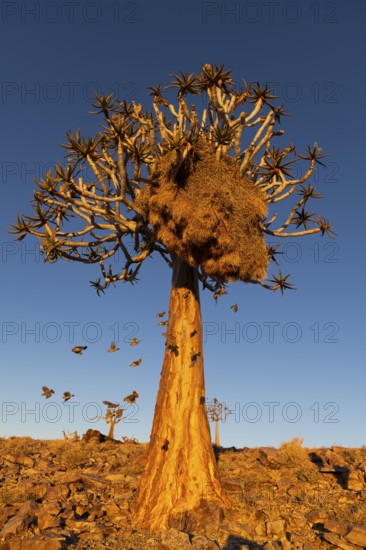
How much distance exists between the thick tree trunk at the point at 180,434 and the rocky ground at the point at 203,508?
0.37 metres

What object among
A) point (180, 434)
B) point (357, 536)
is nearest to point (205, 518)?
point (180, 434)

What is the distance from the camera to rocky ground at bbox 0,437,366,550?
870cm

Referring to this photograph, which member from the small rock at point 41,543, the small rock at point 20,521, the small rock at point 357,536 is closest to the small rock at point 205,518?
the small rock at point 357,536

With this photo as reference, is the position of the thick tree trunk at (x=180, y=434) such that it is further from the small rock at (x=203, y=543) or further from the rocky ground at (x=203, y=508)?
the small rock at (x=203, y=543)

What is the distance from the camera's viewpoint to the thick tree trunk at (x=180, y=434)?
9833 mm

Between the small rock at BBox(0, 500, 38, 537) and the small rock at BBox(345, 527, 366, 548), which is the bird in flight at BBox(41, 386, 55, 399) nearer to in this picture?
the small rock at BBox(0, 500, 38, 537)

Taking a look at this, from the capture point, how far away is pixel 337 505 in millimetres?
10516

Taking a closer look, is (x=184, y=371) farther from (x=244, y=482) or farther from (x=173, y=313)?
(x=244, y=482)

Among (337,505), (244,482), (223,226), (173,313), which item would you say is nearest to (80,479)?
(244,482)

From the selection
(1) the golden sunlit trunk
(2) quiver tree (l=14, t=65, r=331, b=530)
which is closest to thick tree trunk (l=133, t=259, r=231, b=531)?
(2) quiver tree (l=14, t=65, r=331, b=530)

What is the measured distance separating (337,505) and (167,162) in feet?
27.6

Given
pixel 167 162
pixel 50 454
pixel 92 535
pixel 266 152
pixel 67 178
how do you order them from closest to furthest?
pixel 92 535
pixel 67 178
pixel 167 162
pixel 266 152
pixel 50 454

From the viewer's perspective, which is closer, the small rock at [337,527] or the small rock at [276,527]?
the small rock at [337,527]

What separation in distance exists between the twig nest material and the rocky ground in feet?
16.4
